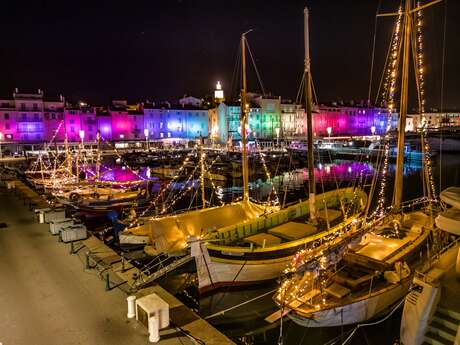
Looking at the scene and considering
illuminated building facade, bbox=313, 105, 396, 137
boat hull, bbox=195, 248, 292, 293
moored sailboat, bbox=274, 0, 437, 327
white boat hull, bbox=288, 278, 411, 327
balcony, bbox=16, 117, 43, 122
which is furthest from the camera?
illuminated building facade, bbox=313, 105, 396, 137

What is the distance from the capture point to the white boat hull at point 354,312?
9586mm

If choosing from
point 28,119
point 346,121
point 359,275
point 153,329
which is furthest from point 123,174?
point 346,121

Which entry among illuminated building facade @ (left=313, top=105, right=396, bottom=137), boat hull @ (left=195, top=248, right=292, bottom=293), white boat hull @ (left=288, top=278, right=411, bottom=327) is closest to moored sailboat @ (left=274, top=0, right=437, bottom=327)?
white boat hull @ (left=288, top=278, right=411, bottom=327)

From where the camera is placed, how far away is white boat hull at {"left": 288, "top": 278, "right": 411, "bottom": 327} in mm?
9586

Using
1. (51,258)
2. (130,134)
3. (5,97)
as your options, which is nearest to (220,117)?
Result: (130,134)

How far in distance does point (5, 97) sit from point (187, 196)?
58.8 metres

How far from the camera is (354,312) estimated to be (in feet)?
32.7

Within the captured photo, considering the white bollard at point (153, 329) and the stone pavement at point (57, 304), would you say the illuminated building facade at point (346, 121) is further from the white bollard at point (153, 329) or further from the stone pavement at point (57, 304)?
the white bollard at point (153, 329)

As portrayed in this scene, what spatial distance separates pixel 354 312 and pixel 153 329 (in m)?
5.96

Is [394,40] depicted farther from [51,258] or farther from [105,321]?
[51,258]

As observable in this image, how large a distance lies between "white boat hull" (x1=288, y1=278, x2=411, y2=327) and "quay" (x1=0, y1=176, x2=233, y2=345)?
2993mm

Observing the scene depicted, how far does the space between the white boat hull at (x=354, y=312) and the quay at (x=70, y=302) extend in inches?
118

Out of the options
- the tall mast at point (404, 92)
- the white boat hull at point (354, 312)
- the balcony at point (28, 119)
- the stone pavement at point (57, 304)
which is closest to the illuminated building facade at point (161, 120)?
the balcony at point (28, 119)

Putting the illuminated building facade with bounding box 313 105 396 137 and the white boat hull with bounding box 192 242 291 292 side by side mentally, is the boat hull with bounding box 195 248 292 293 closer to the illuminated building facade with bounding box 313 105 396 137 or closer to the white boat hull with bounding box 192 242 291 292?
the white boat hull with bounding box 192 242 291 292
